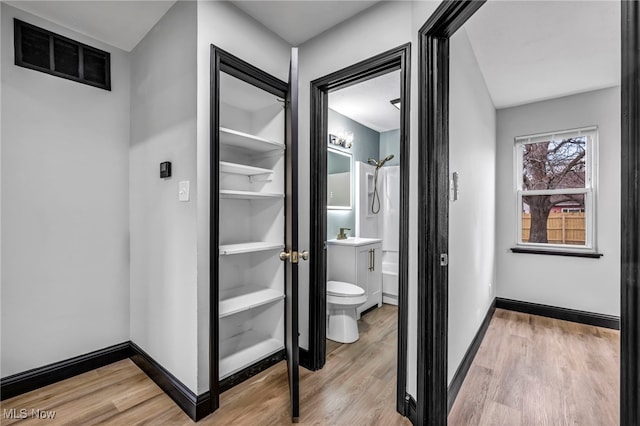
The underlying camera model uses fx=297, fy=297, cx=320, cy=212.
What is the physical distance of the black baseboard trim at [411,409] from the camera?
1582 millimetres

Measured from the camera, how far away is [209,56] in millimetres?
1713

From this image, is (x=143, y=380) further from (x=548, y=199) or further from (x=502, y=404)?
(x=548, y=199)

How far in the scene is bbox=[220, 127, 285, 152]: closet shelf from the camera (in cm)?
194

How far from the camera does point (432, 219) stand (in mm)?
1530

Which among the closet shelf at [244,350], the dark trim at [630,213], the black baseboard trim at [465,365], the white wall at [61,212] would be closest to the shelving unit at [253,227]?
the closet shelf at [244,350]

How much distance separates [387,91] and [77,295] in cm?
319

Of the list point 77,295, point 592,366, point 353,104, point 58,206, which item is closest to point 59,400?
point 77,295

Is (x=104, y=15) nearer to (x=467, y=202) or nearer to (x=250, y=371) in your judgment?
(x=250, y=371)

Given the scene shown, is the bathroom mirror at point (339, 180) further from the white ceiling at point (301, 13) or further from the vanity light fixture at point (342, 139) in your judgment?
the white ceiling at point (301, 13)

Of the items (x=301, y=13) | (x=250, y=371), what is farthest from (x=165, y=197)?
(x=301, y=13)

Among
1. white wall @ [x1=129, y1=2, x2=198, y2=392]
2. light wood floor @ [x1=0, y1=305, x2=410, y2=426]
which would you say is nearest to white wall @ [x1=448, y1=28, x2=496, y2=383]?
light wood floor @ [x1=0, y1=305, x2=410, y2=426]

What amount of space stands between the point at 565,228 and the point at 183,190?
3954mm

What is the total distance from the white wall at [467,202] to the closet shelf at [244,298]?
1.22m

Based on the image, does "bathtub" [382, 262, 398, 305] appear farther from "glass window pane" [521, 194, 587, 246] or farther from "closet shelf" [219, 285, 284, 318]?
"closet shelf" [219, 285, 284, 318]
